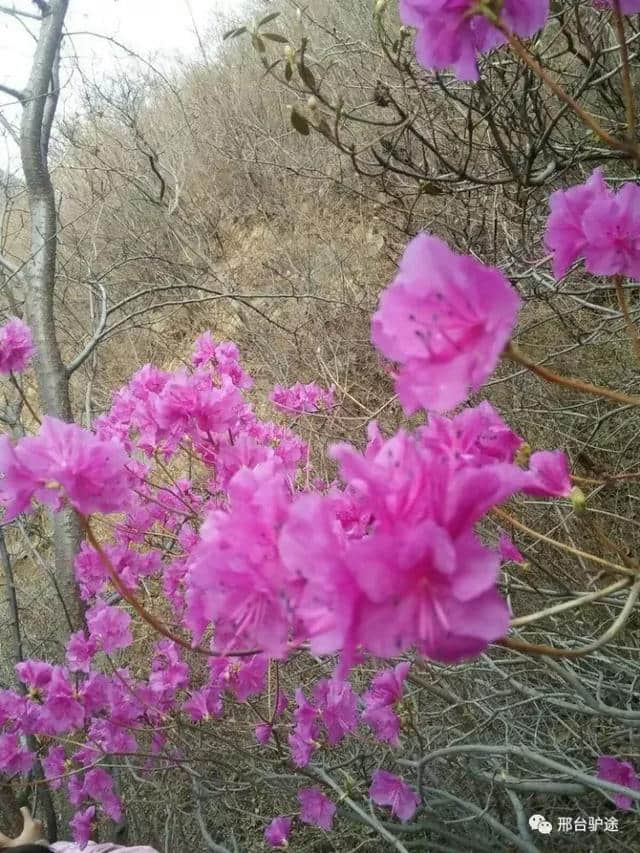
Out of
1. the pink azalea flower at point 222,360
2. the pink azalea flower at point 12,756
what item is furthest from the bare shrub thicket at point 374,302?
the pink azalea flower at point 12,756

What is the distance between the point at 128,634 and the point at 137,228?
6767 millimetres

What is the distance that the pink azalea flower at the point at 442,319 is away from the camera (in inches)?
24.4

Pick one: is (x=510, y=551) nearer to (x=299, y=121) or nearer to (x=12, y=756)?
(x=299, y=121)

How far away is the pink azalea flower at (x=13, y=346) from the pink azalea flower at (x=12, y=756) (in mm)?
1271

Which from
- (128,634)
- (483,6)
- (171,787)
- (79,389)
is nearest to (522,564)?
(483,6)

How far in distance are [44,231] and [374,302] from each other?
119 inches

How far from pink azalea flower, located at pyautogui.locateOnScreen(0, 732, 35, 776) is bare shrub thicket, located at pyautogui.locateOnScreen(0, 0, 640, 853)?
572mm

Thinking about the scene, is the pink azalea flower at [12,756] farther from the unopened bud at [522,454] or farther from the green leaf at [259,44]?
the green leaf at [259,44]

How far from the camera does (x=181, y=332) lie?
26.4 ft

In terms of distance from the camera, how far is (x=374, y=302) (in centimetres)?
550

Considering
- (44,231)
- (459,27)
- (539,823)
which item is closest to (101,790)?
(539,823)

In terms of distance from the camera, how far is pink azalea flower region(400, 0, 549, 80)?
0.89 m

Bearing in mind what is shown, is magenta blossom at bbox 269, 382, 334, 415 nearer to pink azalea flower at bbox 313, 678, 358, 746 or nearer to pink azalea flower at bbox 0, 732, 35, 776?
pink azalea flower at bbox 313, 678, 358, 746

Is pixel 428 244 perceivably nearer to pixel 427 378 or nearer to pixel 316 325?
pixel 427 378
